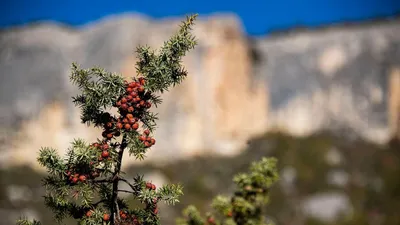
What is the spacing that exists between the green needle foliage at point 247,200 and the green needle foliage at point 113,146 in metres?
2.39

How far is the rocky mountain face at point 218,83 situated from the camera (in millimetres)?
53375

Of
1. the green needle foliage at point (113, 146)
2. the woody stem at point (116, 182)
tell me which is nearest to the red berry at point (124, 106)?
the green needle foliage at point (113, 146)

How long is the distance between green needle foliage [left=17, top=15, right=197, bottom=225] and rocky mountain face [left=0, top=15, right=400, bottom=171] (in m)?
43.8

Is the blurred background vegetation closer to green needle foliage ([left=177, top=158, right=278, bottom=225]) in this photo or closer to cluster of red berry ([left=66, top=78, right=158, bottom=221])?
green needle foliage ([left=177, top=158, right=278, bottom=225])

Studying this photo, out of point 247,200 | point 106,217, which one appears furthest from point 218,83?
point 106,217

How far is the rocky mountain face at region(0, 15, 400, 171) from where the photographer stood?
53.4 m

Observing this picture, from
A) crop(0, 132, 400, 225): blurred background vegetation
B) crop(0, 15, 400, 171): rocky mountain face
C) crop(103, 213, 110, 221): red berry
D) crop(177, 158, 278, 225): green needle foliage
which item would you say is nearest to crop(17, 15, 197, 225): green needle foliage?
crop(103, 213, 110, 221): red berry

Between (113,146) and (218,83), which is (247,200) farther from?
(218,83)

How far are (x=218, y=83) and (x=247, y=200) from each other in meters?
48.7

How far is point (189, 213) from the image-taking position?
7668mm

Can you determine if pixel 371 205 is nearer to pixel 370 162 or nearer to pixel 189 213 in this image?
pixel 370 162

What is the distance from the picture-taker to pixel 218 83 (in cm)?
5606

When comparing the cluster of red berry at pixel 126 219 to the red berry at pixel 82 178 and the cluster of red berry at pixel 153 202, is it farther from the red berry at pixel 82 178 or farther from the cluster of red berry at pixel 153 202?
the red berry at pixel 82 178

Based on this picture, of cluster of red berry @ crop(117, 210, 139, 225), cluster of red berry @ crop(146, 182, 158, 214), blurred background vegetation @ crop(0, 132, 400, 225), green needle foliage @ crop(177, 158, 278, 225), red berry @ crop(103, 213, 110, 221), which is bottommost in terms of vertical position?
red berry @ crop(103, 213, 110, 221)
